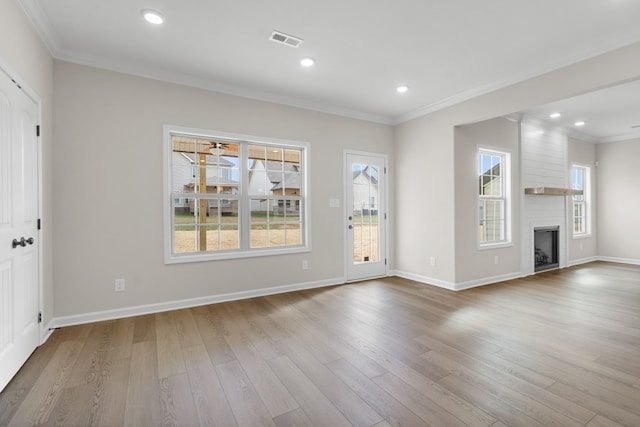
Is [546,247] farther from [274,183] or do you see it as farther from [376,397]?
[376,397]

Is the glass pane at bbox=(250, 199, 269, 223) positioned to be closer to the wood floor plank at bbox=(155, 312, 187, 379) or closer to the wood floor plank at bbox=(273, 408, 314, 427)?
the wood floor plank at bbox=(155, 312, 187, 379)

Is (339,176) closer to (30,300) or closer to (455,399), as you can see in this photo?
(455,399)

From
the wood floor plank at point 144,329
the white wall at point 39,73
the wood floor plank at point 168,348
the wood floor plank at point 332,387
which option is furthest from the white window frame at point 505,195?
the white wall at point 39,73

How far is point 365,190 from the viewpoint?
512cm

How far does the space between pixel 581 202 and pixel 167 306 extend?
8696 mm

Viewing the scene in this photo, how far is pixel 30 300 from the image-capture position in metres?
2.47

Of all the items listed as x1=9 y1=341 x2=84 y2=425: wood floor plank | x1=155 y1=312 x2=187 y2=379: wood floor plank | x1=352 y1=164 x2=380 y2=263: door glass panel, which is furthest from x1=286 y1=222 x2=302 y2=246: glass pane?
x1=9 y1=341 x2=84 y2=425: wood floor plank

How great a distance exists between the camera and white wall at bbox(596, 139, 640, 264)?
6.53 meters

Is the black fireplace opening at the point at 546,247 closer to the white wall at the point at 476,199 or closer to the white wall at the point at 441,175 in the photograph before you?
the white wall at the point at 476,199

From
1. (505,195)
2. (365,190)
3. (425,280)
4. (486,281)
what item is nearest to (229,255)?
(365,190)

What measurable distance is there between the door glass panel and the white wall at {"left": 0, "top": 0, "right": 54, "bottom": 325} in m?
3.80

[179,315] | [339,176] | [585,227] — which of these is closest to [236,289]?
[179,315]

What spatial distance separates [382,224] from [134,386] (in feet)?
13.6

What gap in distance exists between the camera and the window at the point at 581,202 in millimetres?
6852
